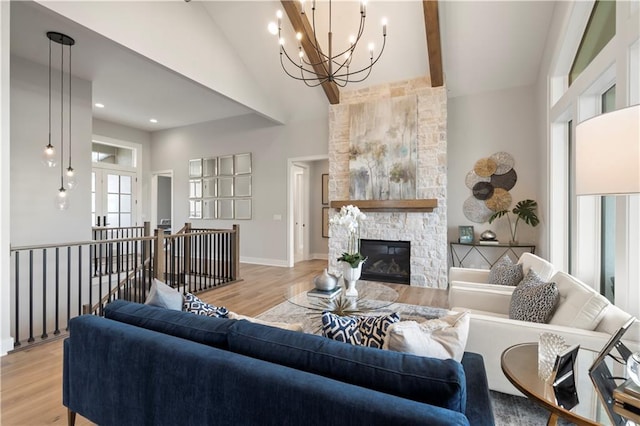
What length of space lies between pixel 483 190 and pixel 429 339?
454 centimetres

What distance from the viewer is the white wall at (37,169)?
420 centimetres

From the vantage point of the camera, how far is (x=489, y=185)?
16.6 ft

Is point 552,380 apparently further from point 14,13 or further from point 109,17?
point 14,13

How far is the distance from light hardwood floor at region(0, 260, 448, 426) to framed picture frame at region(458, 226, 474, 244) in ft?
2.97

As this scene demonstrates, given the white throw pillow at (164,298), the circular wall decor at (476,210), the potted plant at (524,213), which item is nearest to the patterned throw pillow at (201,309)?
the white throw pillow at (164,298)

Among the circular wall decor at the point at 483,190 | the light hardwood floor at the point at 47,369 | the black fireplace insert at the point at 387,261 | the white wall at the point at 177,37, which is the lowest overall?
the light hardwood floor at the point at 47,369

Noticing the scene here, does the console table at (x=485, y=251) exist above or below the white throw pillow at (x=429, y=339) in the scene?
below

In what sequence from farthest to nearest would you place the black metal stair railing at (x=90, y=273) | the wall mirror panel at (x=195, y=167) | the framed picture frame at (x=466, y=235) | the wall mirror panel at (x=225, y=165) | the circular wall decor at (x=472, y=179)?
the wall mirror panel at (x=195, y=167) < the wall mirror panel at (x=225, y=165) < the circular wall decor at (x=472, y=179) < the framed picture frame at (x=466, y=235) < the black metal stair railing at (x=90, y=273)

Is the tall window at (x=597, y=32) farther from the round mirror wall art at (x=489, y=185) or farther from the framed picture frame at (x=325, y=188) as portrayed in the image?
the framed picture frame at (x=325, y=188)

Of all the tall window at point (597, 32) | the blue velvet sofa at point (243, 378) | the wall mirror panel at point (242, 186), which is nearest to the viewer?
the blue velvet sofa at point (243, 378)

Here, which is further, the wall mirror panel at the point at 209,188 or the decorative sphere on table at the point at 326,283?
the wall mirror panel at the point at 209,188

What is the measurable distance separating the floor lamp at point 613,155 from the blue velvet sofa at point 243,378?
2.33 ft

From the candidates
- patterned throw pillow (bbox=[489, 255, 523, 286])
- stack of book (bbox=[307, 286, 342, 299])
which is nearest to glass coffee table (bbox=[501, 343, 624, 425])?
patterned throw pillow (bbox=[489, 255, 523, 286])

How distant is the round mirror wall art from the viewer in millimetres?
4934
